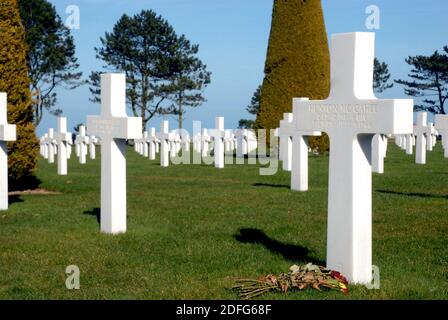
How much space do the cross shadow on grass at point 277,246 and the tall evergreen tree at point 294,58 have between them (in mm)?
20596

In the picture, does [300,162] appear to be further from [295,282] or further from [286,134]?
[295,282]

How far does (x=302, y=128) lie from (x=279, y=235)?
2.30m

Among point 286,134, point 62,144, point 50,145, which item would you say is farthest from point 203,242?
point 50,145

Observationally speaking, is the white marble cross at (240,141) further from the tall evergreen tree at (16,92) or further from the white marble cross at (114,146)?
the white marble cross at (114,146)

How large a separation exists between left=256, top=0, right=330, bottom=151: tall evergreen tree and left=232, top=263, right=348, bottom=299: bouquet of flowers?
23423 mm

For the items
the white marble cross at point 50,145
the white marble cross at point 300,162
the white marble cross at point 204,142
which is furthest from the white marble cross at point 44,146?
the white marble cross at point 300,162

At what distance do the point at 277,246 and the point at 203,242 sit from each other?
95cm

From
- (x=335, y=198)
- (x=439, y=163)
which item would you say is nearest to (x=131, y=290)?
(x=335, y=198)

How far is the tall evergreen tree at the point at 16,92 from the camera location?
14.6 meters

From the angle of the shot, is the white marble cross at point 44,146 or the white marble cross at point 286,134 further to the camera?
the white marble cross at point 44,146

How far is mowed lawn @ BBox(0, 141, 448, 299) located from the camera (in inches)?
235

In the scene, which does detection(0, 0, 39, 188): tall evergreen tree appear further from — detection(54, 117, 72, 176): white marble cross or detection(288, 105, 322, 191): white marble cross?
detection(288, 105, 322, 191): white marble cross

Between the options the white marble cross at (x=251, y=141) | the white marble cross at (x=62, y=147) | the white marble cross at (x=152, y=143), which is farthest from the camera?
the white marble cross at (x=251, y=141)
